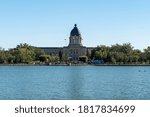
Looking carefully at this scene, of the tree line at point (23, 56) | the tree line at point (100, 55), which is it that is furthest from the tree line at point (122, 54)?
the tree line at point (23, 56)

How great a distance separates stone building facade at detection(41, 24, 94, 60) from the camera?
15638 centimetres

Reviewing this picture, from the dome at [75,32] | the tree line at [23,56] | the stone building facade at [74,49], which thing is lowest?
the tree line at [23,56]

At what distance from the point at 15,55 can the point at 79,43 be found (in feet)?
Result: 130

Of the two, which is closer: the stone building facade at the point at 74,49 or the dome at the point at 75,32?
the stone building facade at the point at 74,49

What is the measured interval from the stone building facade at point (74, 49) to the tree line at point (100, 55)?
1478cm

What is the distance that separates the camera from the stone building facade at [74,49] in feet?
513

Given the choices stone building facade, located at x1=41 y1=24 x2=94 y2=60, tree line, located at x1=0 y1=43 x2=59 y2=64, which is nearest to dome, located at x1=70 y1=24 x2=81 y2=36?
stone building facade, located at x1=41 y1=24 x2=94 y2=60

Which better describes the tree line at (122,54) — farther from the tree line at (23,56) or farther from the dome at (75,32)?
the dome at (75,32)

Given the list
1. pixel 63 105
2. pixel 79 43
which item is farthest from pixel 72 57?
pixel 63 105

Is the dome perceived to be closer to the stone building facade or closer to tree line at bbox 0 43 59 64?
the stone building facade

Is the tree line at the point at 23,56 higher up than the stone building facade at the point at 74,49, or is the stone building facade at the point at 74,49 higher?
the stone building facade at the point at 74,49

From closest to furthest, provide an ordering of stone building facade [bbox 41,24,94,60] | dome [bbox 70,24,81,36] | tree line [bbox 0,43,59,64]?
tree line [bbox 0,43,59,64] → stone building facade [bbox 41,24,94,60] → dome [bbox 70,24,81,36]

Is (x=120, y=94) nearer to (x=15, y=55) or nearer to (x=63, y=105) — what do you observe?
(x=63, y=105)

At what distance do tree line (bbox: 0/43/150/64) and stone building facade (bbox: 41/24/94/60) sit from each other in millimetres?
14784
